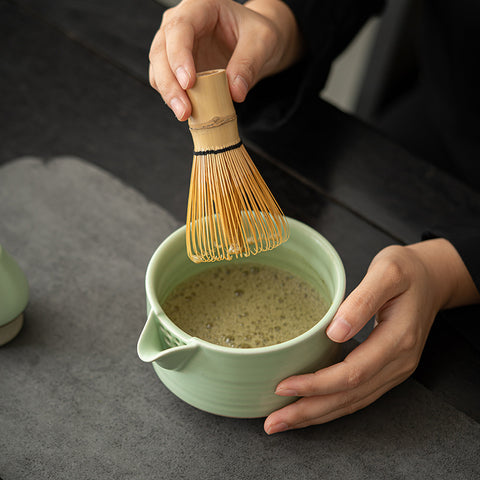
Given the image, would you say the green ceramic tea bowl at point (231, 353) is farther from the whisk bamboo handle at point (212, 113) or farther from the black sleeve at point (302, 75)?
the black sleeve at point (302, 75)

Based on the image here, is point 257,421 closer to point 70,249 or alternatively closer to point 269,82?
point 70,249

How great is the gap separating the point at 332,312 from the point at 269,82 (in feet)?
1.22

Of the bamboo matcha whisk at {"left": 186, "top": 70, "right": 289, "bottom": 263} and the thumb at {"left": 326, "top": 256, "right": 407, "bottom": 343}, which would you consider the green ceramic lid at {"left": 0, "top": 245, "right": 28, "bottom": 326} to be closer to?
the bamboo matcha whisk at {"left": 186, "top": 70, "right": 289, "bottom": 263}

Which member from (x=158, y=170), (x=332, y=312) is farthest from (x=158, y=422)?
(x=158, y=170)

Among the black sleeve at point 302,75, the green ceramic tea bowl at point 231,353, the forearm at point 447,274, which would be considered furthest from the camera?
the black sleeve at point 302,75

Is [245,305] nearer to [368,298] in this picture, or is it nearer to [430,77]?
[368,298]

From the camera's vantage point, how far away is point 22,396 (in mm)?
451

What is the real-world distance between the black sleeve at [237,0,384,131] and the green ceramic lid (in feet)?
1.08

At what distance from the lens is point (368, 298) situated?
1.40 ft

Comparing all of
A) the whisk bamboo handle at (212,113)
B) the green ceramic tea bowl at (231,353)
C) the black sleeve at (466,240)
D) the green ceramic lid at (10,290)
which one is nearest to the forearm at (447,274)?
the black sleeve at (466,240)

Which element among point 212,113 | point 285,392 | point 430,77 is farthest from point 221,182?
point 430,77

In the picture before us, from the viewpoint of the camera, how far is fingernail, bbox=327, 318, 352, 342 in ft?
1.29

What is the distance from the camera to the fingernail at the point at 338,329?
0.39 metres

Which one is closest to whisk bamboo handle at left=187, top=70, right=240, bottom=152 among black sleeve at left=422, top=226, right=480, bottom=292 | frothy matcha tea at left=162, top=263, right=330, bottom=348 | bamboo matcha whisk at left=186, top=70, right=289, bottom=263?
bamboo matcha whisk at left=186, top=70, right=289, bottom=263
